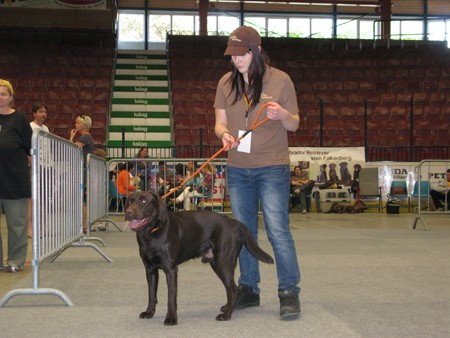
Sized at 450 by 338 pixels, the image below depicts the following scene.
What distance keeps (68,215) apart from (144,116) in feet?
42.0

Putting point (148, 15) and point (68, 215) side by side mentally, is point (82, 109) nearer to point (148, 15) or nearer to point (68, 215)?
point (148, 15)

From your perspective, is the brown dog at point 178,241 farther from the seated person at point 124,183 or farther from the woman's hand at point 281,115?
the seated person at point 124,183


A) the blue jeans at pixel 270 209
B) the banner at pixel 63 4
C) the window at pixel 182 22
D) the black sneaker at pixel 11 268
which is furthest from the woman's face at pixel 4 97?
the window at pixel 182 22

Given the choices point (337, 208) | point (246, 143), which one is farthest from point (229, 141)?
point (337, 208)

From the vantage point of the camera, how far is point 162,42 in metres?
25.9

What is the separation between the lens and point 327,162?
12695mm

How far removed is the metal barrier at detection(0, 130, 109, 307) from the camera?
3.57 metres

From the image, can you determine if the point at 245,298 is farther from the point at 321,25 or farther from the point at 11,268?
the point at 321,25

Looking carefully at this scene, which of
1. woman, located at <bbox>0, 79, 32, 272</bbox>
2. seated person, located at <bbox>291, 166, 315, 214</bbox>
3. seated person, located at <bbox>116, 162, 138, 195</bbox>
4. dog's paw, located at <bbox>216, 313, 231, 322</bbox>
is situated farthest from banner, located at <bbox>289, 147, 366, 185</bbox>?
dog's paw, located at <bbox>216, 313, 231, 322</bbox>

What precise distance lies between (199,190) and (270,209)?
21.3 ft

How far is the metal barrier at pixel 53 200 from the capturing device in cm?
357

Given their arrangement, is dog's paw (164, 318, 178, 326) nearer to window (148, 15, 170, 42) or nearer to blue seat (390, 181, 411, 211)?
blue seat (390, 181, 411, 211)

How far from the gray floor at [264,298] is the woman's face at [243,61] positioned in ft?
4.48

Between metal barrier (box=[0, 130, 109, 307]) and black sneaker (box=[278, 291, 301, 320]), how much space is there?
127cm
